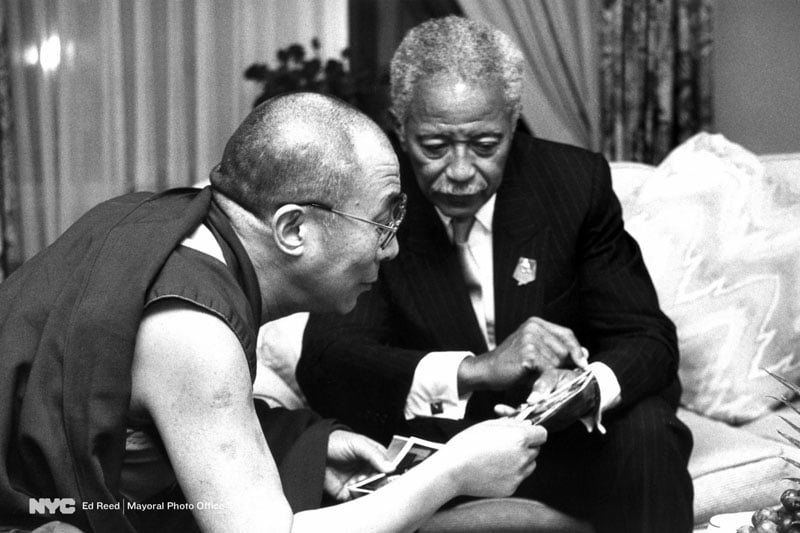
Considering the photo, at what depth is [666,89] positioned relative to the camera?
4.32 meters

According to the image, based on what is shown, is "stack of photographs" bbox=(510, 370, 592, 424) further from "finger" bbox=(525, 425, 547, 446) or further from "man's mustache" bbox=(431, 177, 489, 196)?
"man's mustache" bbox=(431, 177, 489, 196)

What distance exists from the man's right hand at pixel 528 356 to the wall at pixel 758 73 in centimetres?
281

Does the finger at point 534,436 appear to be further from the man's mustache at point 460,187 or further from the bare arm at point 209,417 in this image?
the man's mustache at point 460,187

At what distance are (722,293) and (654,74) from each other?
82.5 inches

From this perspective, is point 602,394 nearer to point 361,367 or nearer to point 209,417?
point 361,367

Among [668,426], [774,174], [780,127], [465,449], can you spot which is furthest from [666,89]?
[465,449]

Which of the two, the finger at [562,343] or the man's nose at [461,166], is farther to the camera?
the man's nose at [461,166]

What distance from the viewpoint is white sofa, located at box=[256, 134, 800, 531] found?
7.81ft

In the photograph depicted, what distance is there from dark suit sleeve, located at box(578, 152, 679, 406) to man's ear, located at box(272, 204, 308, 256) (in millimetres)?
805

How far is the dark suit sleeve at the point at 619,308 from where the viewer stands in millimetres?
2051

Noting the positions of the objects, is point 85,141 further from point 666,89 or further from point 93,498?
point 93,498

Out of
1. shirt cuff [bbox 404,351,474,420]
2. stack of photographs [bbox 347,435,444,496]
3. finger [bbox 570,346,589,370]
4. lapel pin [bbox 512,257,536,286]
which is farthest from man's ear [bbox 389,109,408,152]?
stack of photographs [bbox 347,435,444,496]

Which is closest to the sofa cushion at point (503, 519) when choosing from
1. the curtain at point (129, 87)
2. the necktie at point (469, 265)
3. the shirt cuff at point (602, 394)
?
the shirt cuff at point (602, 394)

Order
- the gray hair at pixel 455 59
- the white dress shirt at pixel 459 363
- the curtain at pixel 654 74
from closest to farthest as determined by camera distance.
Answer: the white dress shirt at pixel 459 363 → the gray hair at pixel 455 59 → the curtain at pixel 654 74
